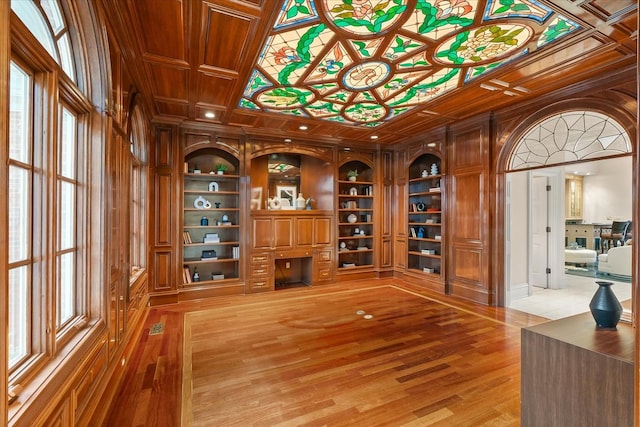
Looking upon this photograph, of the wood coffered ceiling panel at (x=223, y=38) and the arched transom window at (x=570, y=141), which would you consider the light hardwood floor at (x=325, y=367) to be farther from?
the wood coffered ceiling panel at (x=223, y=38)

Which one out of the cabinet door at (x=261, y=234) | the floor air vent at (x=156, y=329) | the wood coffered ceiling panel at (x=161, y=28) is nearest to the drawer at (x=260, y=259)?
the cabinet door at (x=261, y=234)

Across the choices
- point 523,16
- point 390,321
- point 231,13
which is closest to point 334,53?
point 231,13

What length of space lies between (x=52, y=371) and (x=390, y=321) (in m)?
3.37

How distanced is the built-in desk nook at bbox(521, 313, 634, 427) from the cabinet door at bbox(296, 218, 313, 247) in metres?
4.39

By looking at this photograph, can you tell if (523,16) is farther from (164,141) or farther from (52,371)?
(164,141)

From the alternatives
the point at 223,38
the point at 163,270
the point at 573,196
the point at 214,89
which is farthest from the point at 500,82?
the point at 573,196

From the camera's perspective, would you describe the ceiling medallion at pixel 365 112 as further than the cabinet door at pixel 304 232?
No

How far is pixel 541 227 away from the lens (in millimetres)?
5590

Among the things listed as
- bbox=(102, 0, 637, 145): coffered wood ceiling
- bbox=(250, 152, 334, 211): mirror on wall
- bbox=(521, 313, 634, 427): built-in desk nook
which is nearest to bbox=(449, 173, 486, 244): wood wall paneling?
bbox=(102, 0, 637, 145): coffered wood ceiling

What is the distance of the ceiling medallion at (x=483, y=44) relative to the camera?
97.6 inches

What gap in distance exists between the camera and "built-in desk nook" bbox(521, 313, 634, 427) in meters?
1.35

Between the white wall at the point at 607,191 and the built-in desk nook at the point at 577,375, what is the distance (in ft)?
31.6

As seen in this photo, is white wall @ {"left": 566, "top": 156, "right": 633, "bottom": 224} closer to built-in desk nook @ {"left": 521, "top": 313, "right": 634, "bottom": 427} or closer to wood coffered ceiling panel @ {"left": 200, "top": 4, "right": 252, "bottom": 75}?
built-in desk nook @ {"left": 521, "top": 313, "right": 634, "bottom": 427}

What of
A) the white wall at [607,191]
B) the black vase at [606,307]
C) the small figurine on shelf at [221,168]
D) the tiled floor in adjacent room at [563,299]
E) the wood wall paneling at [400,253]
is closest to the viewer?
the black vase at [606,307]
